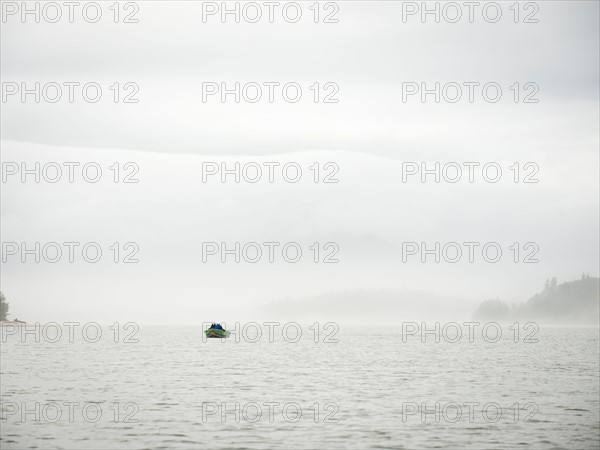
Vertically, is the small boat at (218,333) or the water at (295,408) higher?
the small boat at (218,333)

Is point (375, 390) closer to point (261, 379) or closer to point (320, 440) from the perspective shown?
point (261, 379)

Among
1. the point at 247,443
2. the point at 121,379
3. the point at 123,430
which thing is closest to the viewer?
the point at 247,443

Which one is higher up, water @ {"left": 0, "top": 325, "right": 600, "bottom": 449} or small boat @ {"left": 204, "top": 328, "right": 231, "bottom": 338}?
small boat @ {"left": 204, "top": 328, "right": 231, "bottom": 338}

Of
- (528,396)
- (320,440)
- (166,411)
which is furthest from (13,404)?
(528,396)

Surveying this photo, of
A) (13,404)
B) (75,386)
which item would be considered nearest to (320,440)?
(13,404)

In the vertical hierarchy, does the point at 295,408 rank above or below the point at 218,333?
below

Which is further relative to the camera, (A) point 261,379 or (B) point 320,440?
(A) point 261,379

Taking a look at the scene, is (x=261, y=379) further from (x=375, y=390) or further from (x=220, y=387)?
(x=375, y=390)

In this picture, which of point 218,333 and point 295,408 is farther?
point 218,333

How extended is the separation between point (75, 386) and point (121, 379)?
881cm

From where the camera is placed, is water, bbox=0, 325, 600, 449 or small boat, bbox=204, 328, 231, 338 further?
small boat, bbox=204, 328, 231, 338

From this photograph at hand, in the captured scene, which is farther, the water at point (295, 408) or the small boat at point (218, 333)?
the small boat at point (218, 333)

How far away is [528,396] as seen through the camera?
2505 inches

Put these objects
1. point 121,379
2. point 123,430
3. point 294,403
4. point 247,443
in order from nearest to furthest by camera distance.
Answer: point 247,443 → point 123,430 → point 294,403 → point 121,379
